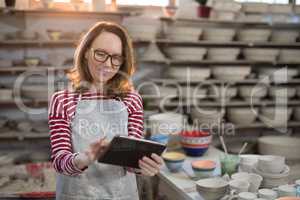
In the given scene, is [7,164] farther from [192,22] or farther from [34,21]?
[192,22]

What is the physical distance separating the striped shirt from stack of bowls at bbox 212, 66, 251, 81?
2.35 meters

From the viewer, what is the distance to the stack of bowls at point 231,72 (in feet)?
12.6

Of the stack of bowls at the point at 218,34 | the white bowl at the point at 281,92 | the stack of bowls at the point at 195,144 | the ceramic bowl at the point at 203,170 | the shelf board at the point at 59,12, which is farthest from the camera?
the white bowl at the point at 281,92

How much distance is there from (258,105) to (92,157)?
3074 millimetres

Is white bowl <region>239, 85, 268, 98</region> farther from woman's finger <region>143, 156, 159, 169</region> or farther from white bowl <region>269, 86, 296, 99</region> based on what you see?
woman's finger <region>143, 156, 159, 169</region>

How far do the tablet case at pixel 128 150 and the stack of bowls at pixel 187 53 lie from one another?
7.96ft

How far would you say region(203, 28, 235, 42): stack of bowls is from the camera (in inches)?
150

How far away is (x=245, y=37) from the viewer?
394 cm

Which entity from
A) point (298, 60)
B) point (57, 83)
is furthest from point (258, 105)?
point (57, 83)

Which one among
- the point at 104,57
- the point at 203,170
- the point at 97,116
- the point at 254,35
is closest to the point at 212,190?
the point at 203,170

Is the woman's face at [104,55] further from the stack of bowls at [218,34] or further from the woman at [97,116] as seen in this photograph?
the stack of bowls at [218,34]

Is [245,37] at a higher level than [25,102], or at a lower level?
higher

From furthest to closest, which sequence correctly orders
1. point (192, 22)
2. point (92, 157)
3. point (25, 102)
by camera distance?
point (192, 22)
point (25, 102)
point (92, 157)

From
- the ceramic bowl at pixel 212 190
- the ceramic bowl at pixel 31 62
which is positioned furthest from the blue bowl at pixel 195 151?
the ceramic bowl at pixel 31 62
